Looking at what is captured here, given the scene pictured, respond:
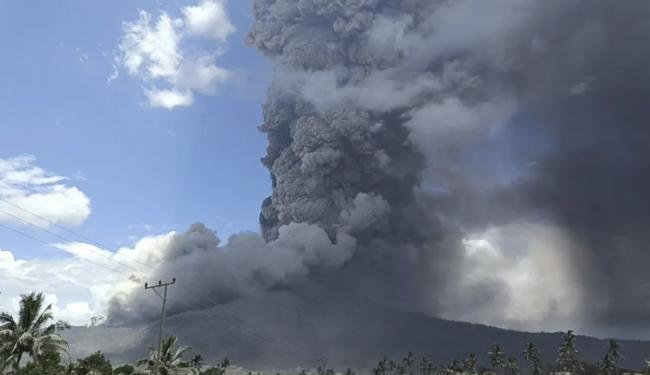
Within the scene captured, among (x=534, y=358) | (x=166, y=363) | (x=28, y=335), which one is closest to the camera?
(x=28, y=335)

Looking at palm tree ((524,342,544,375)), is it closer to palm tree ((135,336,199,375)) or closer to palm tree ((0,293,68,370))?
palm tree ((135,336,199,375))

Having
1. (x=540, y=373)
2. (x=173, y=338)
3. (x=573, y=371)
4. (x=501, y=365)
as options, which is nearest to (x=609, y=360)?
(x=573, y=371)

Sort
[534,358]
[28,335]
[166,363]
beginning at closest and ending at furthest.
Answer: [28,335] → [166,363] → [534,358]

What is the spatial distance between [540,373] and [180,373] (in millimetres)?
154053

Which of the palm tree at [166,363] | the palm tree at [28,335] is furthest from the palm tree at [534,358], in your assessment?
the palm tree at [28,335]

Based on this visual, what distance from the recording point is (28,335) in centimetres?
5066

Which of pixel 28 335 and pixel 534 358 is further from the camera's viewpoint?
pixel 534 358

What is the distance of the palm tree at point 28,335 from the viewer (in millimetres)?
50531

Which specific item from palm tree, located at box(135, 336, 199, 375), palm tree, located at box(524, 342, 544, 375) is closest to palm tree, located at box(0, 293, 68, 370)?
palm tree, located at box(135, 336, 199, 375)

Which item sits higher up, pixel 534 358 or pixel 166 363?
pixel 166 363

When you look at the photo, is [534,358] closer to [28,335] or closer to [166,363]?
[166,363]

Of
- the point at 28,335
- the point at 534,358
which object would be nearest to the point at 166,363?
the point at 28,335

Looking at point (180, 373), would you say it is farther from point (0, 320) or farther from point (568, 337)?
point (568, 337)

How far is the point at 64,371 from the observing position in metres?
56.8
